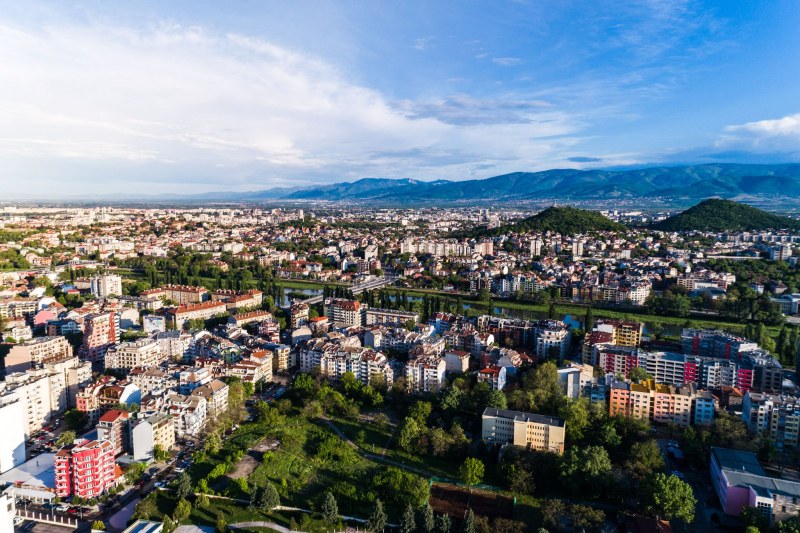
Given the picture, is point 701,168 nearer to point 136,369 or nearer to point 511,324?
point 511,324

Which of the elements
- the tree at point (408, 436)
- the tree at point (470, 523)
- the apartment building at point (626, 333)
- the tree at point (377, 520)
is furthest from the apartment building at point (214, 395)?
the apartment building at point (626, 333)

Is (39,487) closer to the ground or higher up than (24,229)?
closer to the ground

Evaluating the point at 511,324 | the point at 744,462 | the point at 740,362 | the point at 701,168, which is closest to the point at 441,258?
the point at 511,324

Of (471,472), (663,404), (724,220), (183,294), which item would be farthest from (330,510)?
(724,220)

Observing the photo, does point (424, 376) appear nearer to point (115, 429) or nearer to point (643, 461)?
point (643, 461)

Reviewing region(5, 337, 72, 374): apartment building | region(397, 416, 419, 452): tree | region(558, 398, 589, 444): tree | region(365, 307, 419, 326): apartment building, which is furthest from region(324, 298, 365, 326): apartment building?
region(558, 398, 589, 444): tree

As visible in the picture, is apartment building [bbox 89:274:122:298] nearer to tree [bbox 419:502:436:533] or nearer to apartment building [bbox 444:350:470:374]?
apartment building [bbox 444:350:470:374]

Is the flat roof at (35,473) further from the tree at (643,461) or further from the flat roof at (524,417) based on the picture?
the tree at (643,461)
